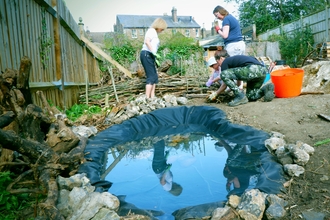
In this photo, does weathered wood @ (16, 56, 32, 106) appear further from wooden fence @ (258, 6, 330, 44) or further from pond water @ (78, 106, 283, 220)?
wooden fence @ (258, 6, 330, 44)

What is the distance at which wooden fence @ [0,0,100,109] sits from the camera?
112 inches

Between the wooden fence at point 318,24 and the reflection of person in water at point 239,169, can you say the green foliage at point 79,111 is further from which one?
the wooden fence at point 318,24

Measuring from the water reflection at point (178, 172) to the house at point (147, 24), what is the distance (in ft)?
89.1

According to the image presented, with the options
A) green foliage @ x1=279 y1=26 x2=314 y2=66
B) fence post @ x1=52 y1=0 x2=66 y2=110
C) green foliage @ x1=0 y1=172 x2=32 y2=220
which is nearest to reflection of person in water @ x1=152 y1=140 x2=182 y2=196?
green foliage @ x1=0 y1=172 x2=32 y2=220

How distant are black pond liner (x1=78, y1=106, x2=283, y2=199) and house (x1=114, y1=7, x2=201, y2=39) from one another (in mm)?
25957

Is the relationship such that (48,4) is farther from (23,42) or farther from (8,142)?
(8,142)

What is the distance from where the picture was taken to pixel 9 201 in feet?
6.03

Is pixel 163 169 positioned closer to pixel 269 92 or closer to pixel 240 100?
pixel 240 100

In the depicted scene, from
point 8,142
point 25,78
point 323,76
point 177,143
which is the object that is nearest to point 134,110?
point 177,143

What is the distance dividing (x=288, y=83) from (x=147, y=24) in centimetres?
3011

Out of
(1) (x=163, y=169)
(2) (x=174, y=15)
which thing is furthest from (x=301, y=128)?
(2) (x=174, y=15)

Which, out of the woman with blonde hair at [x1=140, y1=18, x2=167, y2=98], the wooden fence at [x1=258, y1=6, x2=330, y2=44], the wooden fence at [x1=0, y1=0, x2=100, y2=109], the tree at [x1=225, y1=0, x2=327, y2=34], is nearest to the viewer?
the wooden fence at [x1=0, y1=0, x2=100, y2=109]

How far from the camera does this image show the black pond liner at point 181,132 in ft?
7.63

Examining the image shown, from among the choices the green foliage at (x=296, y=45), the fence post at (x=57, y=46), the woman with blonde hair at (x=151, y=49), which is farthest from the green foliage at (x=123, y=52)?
the green foliage at (x=296, y=45)
